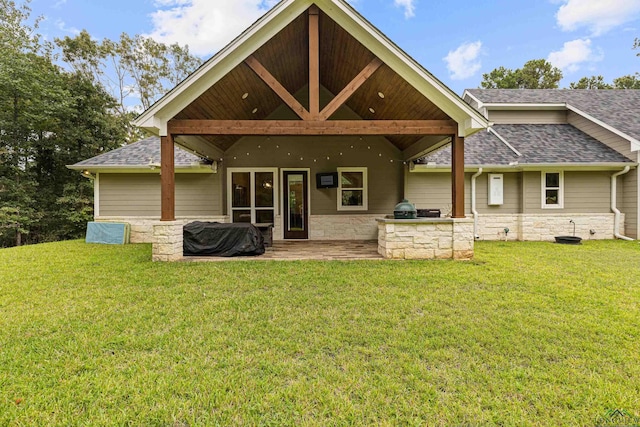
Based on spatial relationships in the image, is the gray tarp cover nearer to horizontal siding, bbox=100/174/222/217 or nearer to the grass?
the grass

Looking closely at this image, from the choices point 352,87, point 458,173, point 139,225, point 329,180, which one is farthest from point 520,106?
point 139,225

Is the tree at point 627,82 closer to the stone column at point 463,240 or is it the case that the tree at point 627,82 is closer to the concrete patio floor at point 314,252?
the stone column at point 463,240

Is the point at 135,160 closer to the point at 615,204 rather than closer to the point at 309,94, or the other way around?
the point at 309,94

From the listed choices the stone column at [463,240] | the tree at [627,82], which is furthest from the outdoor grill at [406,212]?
the tree at [627,82]

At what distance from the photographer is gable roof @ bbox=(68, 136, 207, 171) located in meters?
8.69

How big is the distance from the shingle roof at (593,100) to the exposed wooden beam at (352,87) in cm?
837

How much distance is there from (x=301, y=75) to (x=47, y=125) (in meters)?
13.2

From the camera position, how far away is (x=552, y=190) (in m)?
9.27

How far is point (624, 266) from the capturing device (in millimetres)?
5543

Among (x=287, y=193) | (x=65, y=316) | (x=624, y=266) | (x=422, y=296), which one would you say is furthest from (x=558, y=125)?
(x=65, y=316)

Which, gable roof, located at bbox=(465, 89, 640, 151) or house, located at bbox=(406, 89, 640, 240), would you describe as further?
gable roof, located at bbox=(465, 89, 640, 151)

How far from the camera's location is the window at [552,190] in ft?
30.2

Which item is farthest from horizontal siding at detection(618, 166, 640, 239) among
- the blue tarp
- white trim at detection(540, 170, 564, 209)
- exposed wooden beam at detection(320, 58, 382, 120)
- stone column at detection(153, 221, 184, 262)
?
the blue tarp

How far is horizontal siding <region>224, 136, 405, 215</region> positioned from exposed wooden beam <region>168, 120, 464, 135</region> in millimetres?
3446
